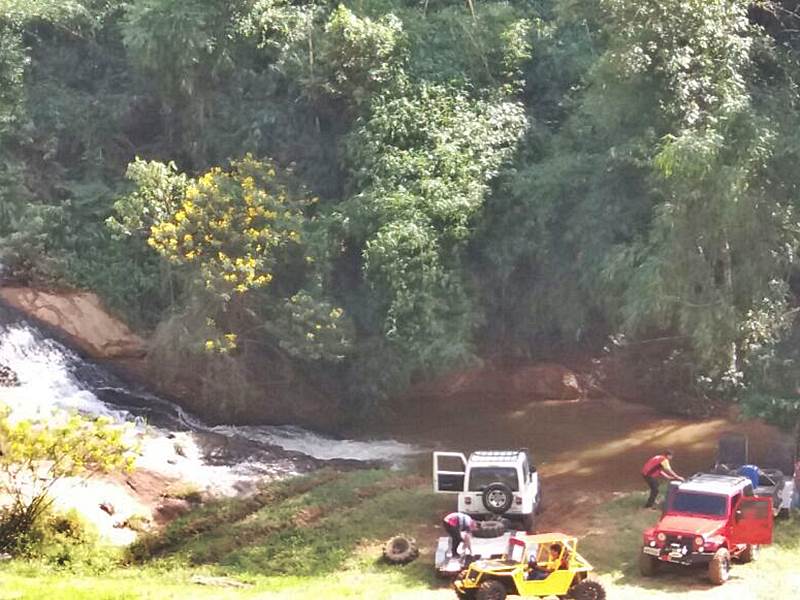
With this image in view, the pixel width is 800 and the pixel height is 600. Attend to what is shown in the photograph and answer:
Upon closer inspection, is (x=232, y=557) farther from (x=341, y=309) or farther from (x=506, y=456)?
(x=341, y=309)

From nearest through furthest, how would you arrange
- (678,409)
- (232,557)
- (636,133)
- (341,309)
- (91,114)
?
(232,557)
(636,133)
(341,309)
(678,409)
(91,114)

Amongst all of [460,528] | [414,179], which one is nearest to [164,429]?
[414,179]

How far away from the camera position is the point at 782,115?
20.2 m

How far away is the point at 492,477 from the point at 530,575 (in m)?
2.83

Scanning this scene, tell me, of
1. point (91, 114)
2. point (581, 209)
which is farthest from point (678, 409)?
point (91, 114)

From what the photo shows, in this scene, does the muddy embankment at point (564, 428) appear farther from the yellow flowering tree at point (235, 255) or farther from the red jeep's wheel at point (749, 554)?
the red jeep's wheel at point (749, 554)

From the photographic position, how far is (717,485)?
1606 centimetres

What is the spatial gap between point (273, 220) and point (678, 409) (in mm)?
10733

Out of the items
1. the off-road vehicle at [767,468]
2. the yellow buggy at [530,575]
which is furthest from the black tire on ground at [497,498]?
the off-road vehicle at [767,468]

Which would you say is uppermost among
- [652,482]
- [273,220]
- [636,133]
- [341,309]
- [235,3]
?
[235,3]

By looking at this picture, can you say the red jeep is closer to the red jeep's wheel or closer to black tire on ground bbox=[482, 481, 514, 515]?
the red jeep's wheel

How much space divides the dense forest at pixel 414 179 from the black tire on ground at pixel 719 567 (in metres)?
4.44

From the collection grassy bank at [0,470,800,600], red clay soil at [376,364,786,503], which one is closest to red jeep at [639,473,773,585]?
grassy bank at [0,470,800,600]

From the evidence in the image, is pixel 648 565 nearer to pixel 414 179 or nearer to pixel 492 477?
pixel 492 477
